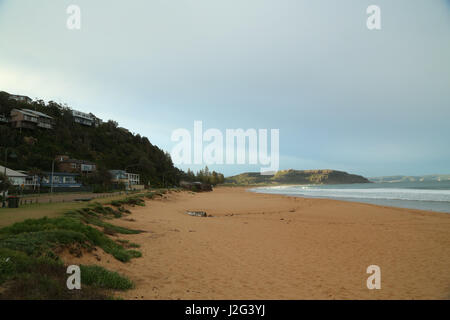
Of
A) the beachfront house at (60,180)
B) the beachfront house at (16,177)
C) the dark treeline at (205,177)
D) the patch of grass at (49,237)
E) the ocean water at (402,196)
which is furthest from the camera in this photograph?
the dark treeline at (205,177)

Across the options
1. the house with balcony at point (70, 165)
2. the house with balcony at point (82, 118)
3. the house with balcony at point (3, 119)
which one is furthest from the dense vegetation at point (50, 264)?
the house with balcony at point (82, 118)

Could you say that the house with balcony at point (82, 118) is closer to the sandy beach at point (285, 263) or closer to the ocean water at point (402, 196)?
the ocean water at point (402, 196)

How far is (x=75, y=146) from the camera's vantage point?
264 ft

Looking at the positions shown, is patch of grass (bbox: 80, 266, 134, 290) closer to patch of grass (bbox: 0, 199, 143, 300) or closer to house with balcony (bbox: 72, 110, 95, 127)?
patch of grass (bbox: 0, 199, 143, 300)

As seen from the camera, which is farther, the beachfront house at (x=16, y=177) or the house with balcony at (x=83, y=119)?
the house with balcony at (x=83, y=119)

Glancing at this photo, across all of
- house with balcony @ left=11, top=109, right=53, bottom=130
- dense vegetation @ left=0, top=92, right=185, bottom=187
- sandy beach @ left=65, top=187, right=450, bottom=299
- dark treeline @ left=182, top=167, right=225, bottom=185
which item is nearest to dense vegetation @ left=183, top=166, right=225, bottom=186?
dark treeline @ left=182, top=167, right=225, bottom=185

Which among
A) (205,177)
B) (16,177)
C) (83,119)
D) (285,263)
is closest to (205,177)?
(205,177)

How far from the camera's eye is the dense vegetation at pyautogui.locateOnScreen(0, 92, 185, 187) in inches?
2464

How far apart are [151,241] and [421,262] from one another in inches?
454

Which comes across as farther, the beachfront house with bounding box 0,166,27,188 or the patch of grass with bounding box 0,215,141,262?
the beachfront house with bounding box 0,166,27,188

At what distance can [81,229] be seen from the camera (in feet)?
29.2

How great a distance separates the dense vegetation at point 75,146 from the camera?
205 ft

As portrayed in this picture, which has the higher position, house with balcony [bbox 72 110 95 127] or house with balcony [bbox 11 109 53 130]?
house with balcony [bbox 72 110 95 127]

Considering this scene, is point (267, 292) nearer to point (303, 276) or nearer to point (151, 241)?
point (303, 276)
